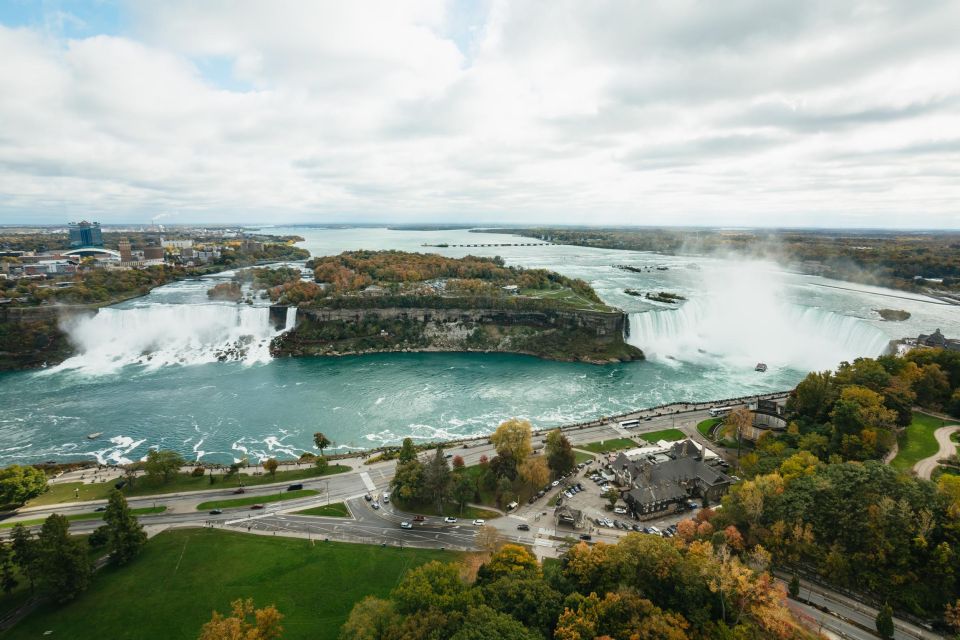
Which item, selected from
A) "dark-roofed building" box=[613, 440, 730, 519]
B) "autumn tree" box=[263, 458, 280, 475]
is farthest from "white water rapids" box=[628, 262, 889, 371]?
"autumn tree" box=[263, 458, 280, 475]

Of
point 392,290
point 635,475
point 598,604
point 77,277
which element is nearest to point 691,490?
point 635,475

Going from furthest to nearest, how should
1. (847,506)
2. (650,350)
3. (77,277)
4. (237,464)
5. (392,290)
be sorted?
(77,277) < (392,290) < (650,350) < (237,464) < (847,506)

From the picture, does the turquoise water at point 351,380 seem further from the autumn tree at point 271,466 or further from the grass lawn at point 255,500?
the grass lawn at point 255,500

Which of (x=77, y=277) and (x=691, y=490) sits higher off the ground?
(x=77, y=277)

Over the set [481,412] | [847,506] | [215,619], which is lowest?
[481,412]

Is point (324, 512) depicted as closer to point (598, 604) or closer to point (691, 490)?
point (598, 604)

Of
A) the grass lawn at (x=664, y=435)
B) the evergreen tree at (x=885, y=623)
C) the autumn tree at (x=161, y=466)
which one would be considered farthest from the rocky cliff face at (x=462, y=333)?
the evergreen tree at (x=885, y=623)

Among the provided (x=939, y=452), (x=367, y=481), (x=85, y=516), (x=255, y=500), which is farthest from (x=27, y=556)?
(x=939, y=452)
